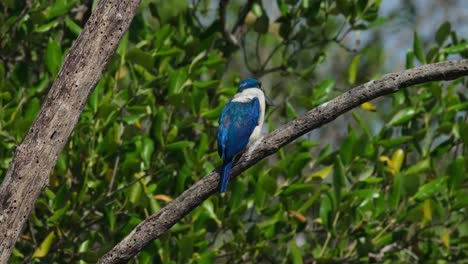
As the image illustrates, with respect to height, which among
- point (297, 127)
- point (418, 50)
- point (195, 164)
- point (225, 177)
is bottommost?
point (418, 50)

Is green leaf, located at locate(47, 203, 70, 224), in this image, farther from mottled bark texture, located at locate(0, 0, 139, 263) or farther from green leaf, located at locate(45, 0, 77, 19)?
mottled bark texture, located at locate(0, 0, 139, 263)

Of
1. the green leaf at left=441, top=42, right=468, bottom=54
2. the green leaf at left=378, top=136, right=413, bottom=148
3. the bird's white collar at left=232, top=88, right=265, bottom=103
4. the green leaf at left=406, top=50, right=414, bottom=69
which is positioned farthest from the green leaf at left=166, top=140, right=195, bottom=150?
the green leaf at left=441, top=42, right=468, bottom=54

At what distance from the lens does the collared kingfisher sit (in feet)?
18.7

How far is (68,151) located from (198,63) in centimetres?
99

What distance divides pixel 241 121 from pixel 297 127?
148cm

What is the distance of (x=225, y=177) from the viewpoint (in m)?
4.98

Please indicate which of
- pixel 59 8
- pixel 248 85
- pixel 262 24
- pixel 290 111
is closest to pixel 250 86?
pixel 248 85

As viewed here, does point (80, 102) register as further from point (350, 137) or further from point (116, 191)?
point (350, 137)

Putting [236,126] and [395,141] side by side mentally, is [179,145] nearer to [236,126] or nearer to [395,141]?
[236,126]

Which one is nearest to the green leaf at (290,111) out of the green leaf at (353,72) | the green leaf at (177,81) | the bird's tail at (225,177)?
the green leaf at (353,72)

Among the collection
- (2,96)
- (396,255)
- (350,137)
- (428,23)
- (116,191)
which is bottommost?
(428,23)

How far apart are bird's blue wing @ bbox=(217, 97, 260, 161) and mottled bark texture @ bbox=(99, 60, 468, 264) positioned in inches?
32.7

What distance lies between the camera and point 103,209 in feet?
20.6

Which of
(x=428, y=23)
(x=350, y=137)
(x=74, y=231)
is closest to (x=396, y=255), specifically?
(x=350, y=137)
